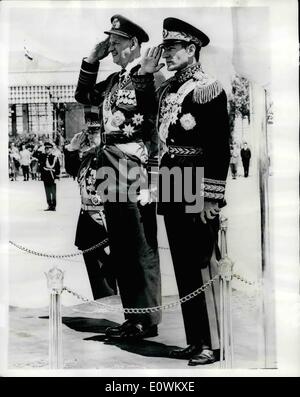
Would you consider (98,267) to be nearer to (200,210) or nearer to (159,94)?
(200,210)

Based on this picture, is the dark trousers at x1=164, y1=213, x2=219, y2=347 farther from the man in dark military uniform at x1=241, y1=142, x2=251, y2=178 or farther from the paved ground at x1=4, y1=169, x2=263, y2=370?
the man in dark military uniform at x1=241, y1=142, x2=251, y2=178

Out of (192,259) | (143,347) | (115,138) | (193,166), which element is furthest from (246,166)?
(143,347)

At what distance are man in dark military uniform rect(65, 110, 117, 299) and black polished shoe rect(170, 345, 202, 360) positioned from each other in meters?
0.45

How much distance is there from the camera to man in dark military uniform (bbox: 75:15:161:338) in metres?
2.98

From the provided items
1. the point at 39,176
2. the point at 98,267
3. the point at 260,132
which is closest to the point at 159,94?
the point at 260,132

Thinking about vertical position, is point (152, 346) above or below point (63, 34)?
below

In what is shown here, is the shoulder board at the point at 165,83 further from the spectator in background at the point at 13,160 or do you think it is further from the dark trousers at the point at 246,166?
the spectator in background at the point at 13,160

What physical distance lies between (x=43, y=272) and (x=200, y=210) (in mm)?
904

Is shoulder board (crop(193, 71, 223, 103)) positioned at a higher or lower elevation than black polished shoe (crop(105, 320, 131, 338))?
higher

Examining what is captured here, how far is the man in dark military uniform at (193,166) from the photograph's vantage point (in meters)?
2.94

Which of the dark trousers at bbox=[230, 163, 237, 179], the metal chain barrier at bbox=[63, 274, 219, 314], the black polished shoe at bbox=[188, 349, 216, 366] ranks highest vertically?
the dark trousers at bbox=[230, 163, 237, 179]

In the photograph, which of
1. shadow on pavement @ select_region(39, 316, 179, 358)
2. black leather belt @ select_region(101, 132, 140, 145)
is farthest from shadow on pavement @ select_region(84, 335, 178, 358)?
black leather belt @ select_region(101, 132, 140, 145)

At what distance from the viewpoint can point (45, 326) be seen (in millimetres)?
3004

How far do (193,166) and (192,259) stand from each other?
1.60 ft
